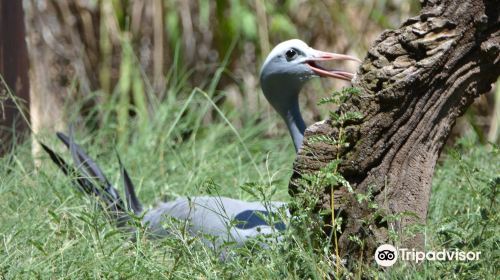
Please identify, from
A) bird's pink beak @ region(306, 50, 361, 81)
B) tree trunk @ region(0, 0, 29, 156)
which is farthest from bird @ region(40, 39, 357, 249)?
tree trunk @ region(0, 0, 29, 156)

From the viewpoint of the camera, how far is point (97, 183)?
3791mm

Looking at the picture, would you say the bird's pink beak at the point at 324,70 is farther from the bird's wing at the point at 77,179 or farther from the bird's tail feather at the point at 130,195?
the bird's wing at the point at 77,179

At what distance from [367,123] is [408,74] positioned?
0.18m

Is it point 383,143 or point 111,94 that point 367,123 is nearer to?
point 383,143

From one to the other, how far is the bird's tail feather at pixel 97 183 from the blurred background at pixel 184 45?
4.56 ft

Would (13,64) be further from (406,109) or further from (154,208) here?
(406,109)

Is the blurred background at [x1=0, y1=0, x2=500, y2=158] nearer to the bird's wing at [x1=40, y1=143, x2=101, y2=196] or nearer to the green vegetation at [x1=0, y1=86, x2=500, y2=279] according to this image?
the green vegetation at [x1=0, y1=86, x2=500, y2=279]

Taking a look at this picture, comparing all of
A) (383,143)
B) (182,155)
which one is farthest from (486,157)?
(383,143)

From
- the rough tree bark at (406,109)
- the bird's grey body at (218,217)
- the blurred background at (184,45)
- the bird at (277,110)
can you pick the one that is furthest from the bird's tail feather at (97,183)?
the blurred background at (184,45)

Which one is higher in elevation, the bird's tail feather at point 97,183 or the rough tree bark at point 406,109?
the rough tree bark at point 406,109

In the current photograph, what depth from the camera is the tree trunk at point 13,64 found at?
436cm

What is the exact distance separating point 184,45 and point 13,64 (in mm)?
1548

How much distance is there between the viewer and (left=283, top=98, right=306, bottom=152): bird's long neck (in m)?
3.59

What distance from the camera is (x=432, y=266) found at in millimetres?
2619
